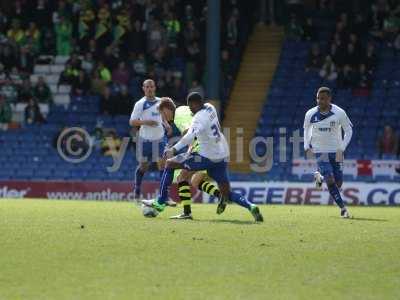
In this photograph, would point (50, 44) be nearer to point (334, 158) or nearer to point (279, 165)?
point (279, 165)

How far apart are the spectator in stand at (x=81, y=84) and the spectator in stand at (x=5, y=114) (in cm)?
192

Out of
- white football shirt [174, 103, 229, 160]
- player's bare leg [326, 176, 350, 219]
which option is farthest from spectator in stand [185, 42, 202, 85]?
white football shirt [174, 103, 229, 160]

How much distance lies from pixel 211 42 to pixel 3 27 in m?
8.43

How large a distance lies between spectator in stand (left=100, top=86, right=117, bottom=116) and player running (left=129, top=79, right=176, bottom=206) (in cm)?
925

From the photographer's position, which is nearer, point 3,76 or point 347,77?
point 347,77

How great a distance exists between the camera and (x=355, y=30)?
31219 millimetres

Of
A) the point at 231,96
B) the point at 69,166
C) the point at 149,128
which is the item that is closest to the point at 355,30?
the point at 231,96

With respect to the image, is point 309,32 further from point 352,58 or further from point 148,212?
point 148,212

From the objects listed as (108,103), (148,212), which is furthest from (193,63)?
(148,212)

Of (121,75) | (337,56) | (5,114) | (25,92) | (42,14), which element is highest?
(42,14)

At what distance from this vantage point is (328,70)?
31.1 meters

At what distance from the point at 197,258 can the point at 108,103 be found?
63.7 ft

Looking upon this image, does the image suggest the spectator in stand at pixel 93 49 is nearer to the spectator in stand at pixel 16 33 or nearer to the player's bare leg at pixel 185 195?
the spectator in stand at pixel 16 33

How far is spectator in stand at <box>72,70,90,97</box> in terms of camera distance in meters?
32.2
